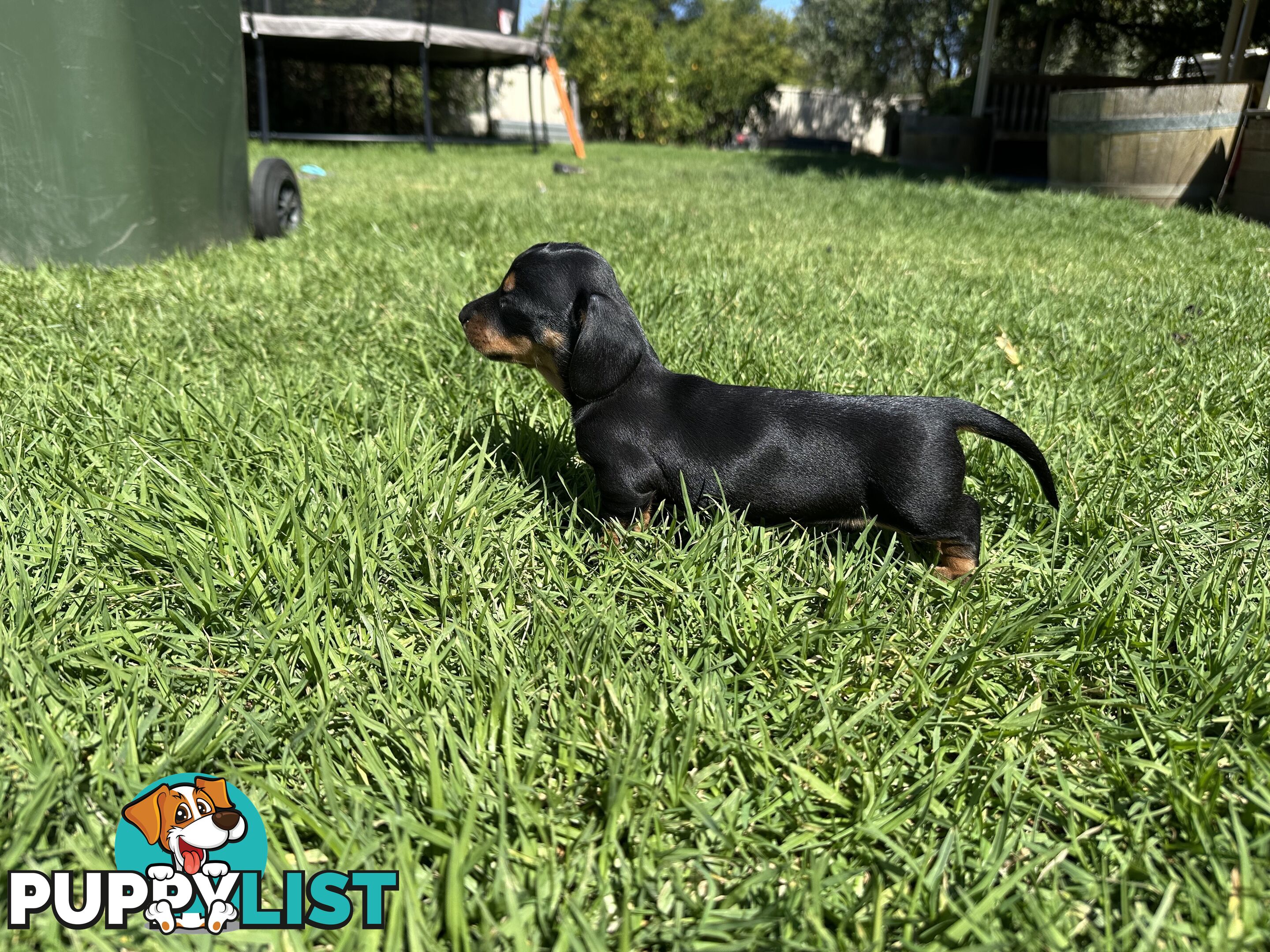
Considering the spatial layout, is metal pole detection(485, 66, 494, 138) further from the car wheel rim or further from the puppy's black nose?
the puppy's black nose

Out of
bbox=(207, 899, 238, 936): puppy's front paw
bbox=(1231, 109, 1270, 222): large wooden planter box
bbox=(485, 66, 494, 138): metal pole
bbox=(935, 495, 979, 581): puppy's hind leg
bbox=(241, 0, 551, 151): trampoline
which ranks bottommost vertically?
bbox=(207, 899, 238, 936): puppy's front paw

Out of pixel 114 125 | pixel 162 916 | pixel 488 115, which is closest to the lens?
pixel 162 916

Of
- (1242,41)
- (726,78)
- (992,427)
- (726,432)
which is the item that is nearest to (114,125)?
(726,432)

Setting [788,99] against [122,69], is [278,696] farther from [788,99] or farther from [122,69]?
[788,99]

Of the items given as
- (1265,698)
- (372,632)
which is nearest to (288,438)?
(372,632)

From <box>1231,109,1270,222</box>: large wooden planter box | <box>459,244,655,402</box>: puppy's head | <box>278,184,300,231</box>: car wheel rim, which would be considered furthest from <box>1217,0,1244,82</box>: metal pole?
<box>459,244,655,402</box>: puppy's head

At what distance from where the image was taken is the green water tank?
3.85m

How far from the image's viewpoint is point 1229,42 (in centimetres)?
1070

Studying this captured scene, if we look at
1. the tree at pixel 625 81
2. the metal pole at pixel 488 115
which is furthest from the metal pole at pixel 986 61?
the tree at pixel 625 81

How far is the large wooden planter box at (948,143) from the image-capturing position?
13672 millimetres

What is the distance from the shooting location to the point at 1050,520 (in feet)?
7.54

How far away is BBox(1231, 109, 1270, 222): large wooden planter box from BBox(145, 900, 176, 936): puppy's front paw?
929cm

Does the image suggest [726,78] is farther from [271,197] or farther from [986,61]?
[271,197]

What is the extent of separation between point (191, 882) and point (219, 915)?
0.09 m
